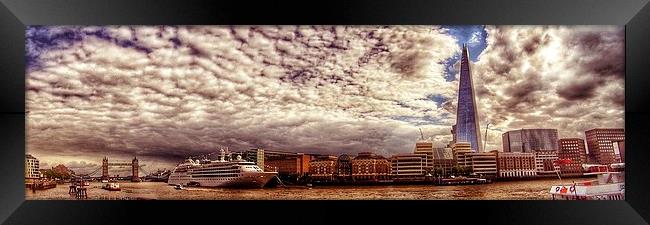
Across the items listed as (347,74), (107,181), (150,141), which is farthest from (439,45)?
(107,181)

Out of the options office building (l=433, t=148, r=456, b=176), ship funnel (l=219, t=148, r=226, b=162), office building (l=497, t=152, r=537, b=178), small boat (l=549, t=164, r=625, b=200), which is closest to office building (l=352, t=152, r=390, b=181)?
office building (l=433, t=148, r=456, b=176)

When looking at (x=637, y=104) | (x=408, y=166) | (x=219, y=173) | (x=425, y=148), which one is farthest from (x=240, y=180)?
(x=637, y=104)

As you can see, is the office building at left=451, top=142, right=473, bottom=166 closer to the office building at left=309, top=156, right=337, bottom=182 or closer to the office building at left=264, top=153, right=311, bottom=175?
the office building at left=309, top=156, right=337, bottom=182

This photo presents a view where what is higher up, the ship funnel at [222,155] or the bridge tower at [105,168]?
the ship funnel at [222,155]

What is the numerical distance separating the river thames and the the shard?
Result: 0.39 m

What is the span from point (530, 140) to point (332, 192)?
1619 mm

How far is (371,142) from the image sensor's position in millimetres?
4875

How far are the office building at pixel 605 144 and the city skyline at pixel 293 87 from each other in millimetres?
79

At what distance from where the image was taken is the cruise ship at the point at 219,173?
16.0ft

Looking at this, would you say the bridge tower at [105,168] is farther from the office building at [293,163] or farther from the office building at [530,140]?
the office building at [530,140]

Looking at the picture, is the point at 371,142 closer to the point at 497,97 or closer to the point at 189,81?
the point at 497,97

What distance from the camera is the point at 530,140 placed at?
484 centimetres

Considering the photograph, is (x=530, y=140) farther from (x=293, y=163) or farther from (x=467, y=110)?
(x=293, y=163)
